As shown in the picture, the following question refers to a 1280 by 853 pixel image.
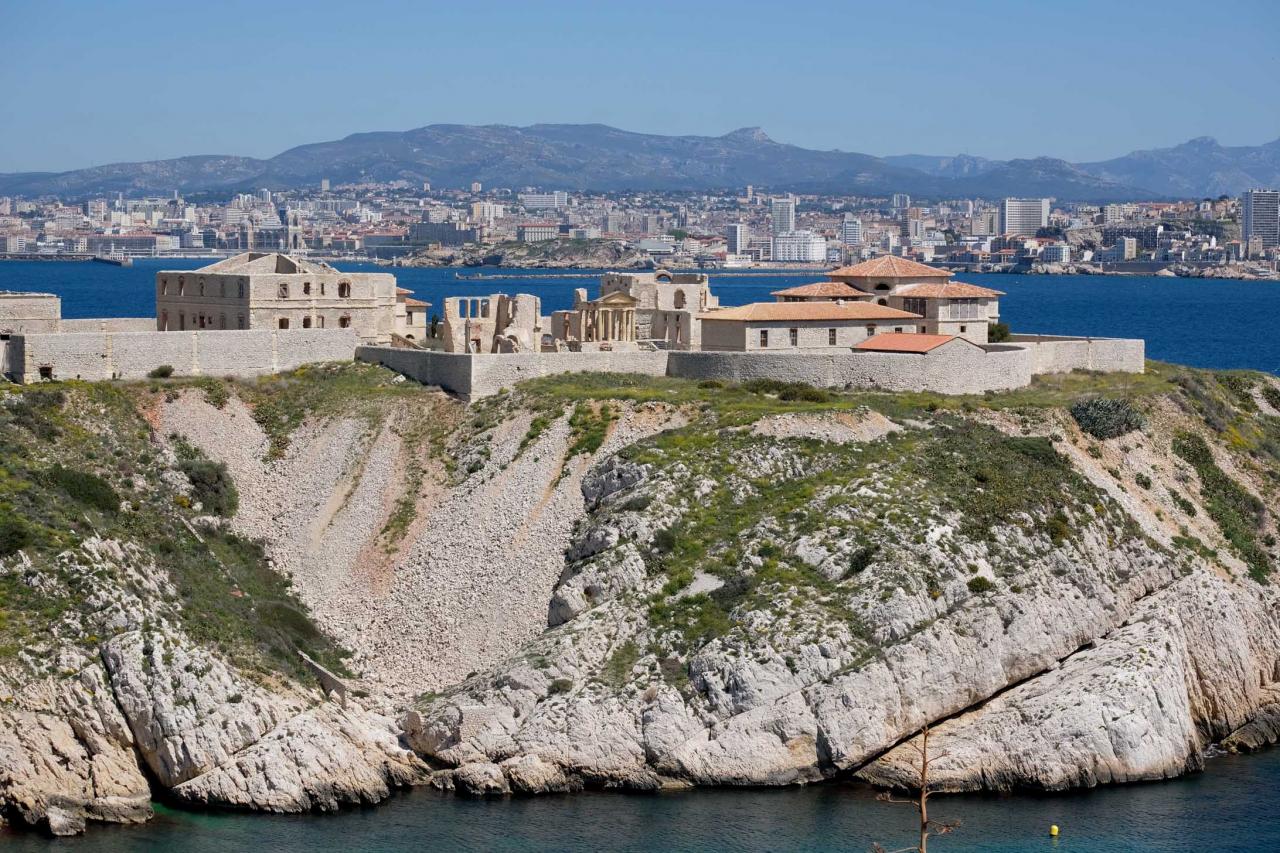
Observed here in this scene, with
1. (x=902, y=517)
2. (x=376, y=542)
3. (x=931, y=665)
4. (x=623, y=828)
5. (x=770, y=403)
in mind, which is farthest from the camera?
(x=770, y=403)

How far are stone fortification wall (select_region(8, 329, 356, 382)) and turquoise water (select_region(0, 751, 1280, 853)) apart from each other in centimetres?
2184

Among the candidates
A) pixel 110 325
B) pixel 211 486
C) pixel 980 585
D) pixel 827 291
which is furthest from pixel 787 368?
pixel 110 325

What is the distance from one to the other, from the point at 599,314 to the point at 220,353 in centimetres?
1415

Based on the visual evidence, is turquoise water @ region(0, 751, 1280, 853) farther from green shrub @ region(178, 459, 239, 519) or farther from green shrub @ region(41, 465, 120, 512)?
green shrub @ region(178, 459, 239, 519)

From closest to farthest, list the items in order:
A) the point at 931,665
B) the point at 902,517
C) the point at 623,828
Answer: the point at 623,828
the point at 931,665
the point at 902,517

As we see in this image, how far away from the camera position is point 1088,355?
245ft

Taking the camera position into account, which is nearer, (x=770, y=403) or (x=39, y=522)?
(x=39, y=522)

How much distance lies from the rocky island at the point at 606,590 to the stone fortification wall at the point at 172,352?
Answer: 57.7 inches

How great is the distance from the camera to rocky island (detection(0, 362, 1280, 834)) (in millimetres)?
50469

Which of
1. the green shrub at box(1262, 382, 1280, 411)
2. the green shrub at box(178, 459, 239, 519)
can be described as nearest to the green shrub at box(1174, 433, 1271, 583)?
the green shrub at box(1262, 382, 1280, 411)

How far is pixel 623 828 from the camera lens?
48.3 metres

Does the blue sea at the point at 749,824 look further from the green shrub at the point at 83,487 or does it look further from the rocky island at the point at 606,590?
the green shrub at the point at 83,487

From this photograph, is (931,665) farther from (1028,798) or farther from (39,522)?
(39,522)

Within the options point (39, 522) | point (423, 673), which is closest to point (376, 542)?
point (423, 673)
